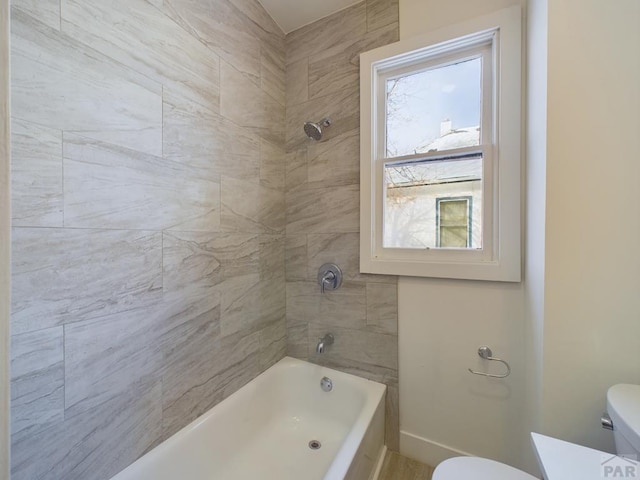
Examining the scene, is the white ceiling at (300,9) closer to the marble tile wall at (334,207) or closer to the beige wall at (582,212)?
the marble tile wall at (334,207)

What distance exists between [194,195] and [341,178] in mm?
884

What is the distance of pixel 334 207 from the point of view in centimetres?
169

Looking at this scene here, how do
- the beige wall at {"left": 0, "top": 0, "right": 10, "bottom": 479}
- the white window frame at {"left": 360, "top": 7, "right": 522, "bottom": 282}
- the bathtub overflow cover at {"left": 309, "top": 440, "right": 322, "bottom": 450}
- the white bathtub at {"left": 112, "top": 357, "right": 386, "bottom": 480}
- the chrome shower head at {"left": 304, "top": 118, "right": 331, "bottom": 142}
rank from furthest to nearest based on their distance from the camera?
the chrome shower head at {"left": 304, "top": 118, "right": 331, "bottom": 142}
the bathtub overflow cover at {"left": 309, "top": 440, "right": 322, "bottom": 450}
the white window frame at {"left": 360, "top": 7, "right": 522, "bottom": 282}
the white bathtub at {"left": 112, "top": 357, "right": 386, "bottom": 480}
the beige wall at {"left": 0, "top": 0, "right": 10, "bottom": 479}

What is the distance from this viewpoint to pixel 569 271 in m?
0.94

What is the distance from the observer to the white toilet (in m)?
0.74

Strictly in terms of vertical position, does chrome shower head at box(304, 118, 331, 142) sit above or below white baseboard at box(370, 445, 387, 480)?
above

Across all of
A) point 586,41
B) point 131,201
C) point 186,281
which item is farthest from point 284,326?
point 586,41

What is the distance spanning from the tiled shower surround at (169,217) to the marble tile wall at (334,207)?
0.01 meters

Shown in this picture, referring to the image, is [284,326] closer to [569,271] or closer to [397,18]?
[569,271]

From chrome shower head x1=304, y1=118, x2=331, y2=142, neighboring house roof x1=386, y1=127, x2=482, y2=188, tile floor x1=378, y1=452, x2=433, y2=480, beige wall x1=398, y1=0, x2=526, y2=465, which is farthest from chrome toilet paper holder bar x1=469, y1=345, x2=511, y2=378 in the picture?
chrome shower head x1=304, y1=118, x2=331, y2=142

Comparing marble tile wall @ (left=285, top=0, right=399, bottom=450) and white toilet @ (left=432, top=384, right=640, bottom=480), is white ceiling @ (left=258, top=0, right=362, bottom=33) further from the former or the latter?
white toilet @ (left=432, top=384, right=640, bottom=480)

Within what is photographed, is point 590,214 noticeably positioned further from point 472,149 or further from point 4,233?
point 4,233

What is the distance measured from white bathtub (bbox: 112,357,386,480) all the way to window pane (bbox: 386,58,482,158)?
4.93 feet

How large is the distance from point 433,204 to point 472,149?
13.6 inches
